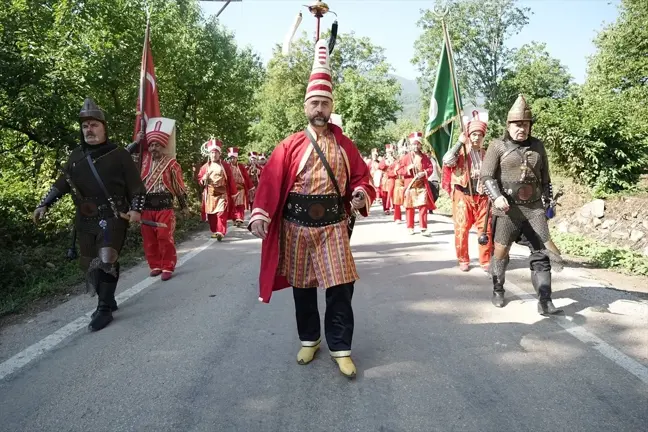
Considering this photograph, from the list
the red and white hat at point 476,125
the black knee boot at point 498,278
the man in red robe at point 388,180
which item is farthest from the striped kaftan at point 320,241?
the man in red robe at point 388,180

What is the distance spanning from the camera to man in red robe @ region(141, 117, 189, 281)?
6.36 m

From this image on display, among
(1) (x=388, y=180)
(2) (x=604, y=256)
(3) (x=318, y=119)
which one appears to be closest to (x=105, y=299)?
(3) (x=318, y=119)

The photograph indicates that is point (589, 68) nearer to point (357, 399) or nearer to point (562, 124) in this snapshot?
point (562, 124)

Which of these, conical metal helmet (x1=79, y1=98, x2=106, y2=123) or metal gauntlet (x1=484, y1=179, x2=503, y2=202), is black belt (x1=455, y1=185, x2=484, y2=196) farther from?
conical metal helmet (x1=79, y1=98, x2=106, y2=123)

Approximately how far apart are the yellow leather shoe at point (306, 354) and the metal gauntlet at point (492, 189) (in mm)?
2199

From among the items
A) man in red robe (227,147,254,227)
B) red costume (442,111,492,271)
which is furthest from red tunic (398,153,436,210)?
man in red robe (227,147,254,227)

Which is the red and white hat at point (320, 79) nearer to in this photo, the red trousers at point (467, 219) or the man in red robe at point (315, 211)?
the man in red robe at point (315, 211)

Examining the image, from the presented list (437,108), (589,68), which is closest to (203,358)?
(437,108)

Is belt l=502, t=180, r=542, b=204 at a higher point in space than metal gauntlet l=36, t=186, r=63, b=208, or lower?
lower

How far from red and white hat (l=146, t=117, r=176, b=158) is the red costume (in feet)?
12.3

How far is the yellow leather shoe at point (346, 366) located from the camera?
10.3 ft

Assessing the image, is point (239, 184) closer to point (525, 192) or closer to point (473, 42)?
point (525, 192)

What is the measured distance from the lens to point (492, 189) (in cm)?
452

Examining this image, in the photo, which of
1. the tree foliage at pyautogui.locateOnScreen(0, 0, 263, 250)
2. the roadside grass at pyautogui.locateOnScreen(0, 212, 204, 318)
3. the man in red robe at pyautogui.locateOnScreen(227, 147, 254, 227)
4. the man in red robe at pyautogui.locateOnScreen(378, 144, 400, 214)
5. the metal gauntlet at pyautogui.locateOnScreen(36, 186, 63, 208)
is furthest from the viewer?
the man in red robe at pyautogui.locateOnScreen(378, 144, 400, 214)
